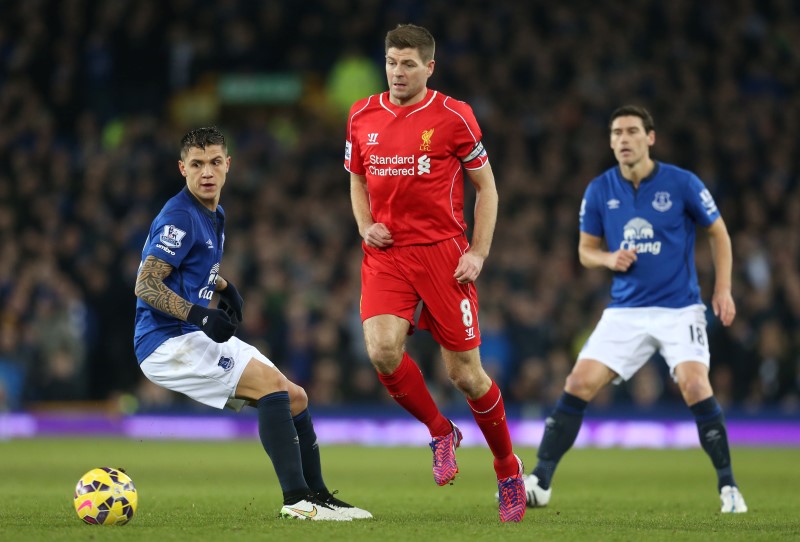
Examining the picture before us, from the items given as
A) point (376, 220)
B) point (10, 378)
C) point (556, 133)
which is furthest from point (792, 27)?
point (376, 220)

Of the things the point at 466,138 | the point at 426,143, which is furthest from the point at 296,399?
the point at 466,138

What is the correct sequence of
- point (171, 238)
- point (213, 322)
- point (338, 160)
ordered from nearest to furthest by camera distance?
point (213, 322) < point (171, 238) < point (338, 160)

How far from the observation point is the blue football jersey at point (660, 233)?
27.6 ft

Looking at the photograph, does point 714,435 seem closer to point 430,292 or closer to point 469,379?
point 469,379

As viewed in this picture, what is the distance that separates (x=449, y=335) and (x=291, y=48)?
46.2 ft

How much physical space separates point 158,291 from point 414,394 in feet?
5.17

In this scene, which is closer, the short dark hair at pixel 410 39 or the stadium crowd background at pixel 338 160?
the short dark hair at pixel 410 39

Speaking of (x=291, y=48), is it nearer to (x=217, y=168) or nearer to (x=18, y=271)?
(x=18, y=271)

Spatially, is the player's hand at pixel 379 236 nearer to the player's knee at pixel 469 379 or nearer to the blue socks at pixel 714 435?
the player's knee at pixel 469 379

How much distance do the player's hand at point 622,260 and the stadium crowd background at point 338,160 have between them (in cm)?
689

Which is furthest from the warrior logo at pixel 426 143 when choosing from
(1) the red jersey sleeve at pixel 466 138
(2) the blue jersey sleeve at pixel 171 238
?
(2) the blue jersey sleeve at pixel 171 238

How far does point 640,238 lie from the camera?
848 centimetres

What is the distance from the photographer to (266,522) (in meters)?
6.71

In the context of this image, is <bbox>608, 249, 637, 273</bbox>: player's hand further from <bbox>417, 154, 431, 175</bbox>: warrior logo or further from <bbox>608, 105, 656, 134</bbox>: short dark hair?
<bbox>417, 154, 431, 175</bbox>: warrior logo
